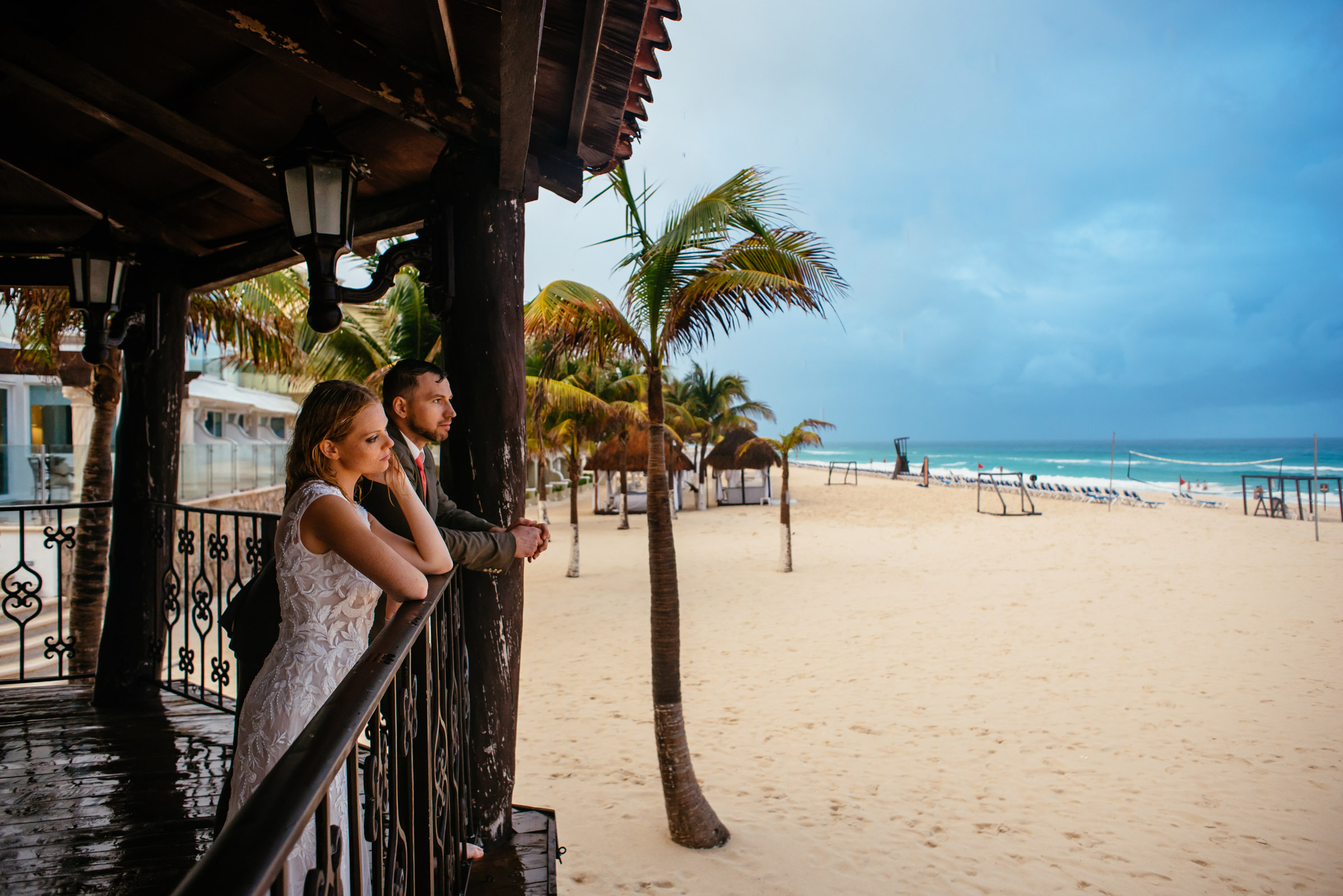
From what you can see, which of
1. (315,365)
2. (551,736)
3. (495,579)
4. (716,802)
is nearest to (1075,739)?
(716,802)

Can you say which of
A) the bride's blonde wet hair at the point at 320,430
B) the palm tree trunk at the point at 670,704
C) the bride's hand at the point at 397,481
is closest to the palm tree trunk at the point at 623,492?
the palm tree trunk at the point at 670,704

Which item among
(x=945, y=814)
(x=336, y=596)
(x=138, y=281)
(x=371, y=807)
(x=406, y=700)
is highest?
(x=138, y=281)

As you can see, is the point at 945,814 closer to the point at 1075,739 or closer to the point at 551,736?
the point at 1075,739

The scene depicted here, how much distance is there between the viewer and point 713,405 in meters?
32.9

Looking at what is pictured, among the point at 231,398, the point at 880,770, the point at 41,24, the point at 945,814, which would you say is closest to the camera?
the point at 41,24

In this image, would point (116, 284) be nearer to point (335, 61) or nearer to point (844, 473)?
point (335, 61)

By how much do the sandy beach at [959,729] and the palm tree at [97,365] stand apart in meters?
4.40

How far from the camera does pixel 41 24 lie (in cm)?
301

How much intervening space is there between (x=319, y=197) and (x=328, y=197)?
0.04 meters

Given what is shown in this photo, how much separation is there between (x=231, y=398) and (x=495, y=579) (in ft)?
77.3

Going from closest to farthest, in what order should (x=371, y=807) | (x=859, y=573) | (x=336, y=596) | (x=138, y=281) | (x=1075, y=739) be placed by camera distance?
1. (x=371, y=807)
2. (x=336, y=596)
3. (x=138, y=281)
4. (x=1075, y=739)
5. (x=859, y=573)

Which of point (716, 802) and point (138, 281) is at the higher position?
point (138, 281)

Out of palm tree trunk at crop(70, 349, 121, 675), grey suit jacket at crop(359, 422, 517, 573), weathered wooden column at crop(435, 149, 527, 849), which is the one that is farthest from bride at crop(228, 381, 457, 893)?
palm tree trunk at crop(70, 349, 121, 675)

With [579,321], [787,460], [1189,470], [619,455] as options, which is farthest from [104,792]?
[1189,470]
